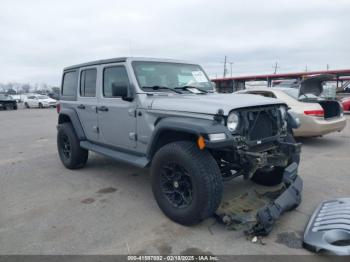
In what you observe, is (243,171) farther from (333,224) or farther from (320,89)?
(320,89)

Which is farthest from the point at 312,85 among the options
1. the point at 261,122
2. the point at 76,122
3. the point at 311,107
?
the point at 76,122

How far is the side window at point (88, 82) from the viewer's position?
510 centimetres

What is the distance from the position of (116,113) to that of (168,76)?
97cm

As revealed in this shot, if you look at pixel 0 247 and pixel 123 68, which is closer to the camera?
pixel 0 247

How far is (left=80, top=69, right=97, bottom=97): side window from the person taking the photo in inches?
201

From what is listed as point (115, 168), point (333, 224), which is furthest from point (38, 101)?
point (333, 224)

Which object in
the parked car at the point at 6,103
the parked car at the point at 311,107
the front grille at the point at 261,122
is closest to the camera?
the front grille at the point at 261,122

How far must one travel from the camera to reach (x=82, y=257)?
286 centimetres

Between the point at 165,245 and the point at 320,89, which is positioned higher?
the point at 320,89

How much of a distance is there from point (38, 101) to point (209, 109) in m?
29.9

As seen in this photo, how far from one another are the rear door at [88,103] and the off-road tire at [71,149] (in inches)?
11.7

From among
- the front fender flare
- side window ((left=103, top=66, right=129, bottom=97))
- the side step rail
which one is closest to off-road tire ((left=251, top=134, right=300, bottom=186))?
the side step rail

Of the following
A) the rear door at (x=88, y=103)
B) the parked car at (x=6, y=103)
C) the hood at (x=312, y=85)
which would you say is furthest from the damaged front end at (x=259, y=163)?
the parked car at (x=6, y=103)

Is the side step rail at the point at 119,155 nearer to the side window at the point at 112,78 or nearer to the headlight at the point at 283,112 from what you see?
the side window at the point at 112,78
